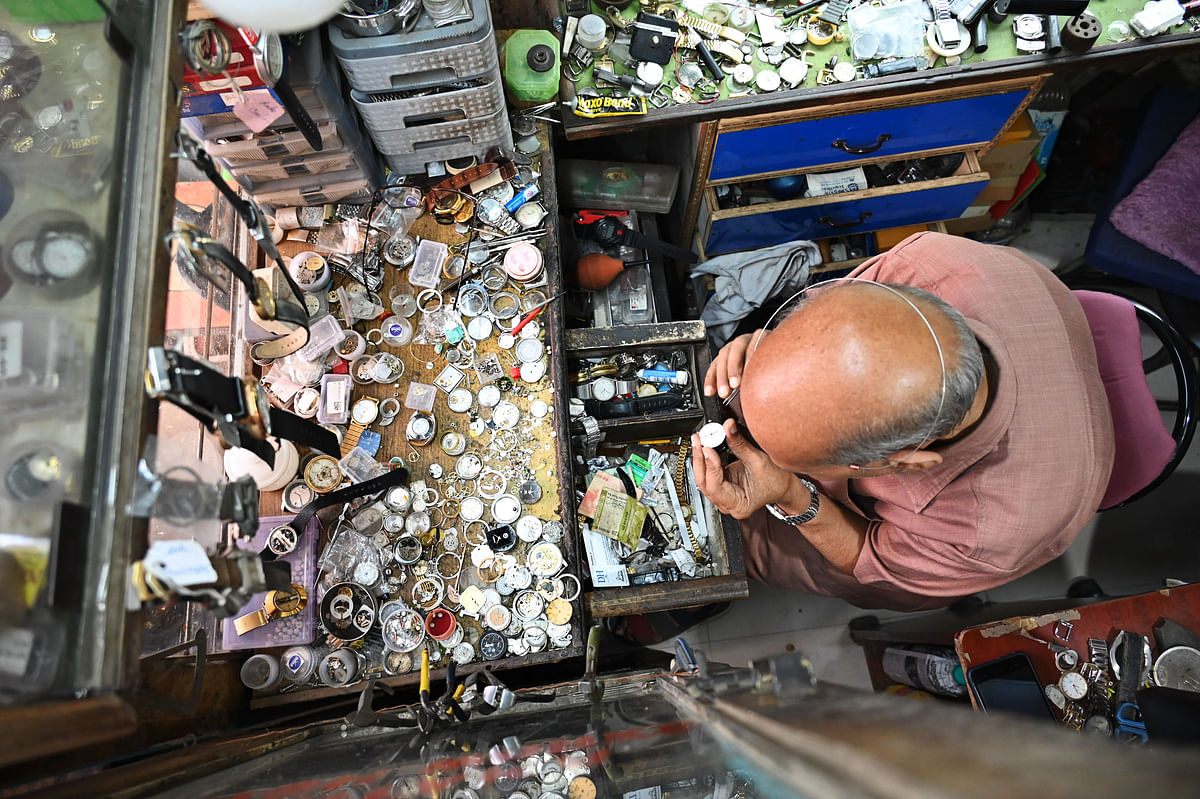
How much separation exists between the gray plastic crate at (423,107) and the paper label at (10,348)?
4.16 feet

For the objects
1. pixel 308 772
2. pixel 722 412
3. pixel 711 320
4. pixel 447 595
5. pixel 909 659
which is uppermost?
pixel 711 320

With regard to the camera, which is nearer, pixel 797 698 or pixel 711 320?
pixel 797 698

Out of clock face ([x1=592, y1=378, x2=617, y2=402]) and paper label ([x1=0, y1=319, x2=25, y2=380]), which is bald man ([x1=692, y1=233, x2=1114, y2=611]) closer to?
clock face ([x1=592, y1=378, x2=617, y2=402])

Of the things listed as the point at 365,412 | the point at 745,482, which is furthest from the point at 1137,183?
the point at 365,412

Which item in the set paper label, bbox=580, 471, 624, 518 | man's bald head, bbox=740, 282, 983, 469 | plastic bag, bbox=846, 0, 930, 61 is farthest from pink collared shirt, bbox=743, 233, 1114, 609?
plastic bag, bbox=846, 0, 930, 61

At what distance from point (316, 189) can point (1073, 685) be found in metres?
3.07

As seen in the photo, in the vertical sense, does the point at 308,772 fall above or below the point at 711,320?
below

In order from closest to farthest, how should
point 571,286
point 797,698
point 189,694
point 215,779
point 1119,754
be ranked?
point 1119,754, point 797,698, point 215,779, point 189,694, point 571,286

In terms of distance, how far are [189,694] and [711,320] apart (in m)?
2.35

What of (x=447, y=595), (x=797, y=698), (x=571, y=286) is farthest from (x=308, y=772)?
(x=571, y=286)

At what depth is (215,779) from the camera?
1226 millimetres

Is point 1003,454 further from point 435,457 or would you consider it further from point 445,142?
point 445,142

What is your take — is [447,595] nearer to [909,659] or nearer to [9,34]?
[9,34]

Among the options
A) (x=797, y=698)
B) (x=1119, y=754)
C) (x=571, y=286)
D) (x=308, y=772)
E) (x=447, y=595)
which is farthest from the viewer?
(x=571, y=286)
